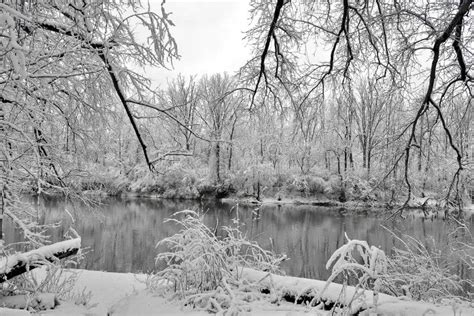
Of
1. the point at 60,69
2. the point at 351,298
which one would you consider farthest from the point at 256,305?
the point at 60,69

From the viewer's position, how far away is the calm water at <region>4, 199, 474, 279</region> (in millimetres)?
10875

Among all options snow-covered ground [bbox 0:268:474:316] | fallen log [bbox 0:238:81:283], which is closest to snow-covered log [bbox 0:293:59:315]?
snow-covered ground [bbox 0:268:474:316]

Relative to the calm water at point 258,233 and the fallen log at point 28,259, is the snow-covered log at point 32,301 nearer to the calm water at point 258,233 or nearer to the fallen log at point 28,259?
the fallen log at point 28,259

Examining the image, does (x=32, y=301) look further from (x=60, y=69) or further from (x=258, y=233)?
(x=258, y=233)

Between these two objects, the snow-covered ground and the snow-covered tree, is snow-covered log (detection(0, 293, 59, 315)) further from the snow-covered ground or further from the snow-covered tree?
the snow-covered tree

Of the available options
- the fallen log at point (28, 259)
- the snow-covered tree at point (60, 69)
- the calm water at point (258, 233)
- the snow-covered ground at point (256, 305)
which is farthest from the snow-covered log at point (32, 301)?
the calm water at point (258, 233)

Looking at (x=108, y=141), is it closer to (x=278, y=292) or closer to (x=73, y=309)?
(x=73, y=309)

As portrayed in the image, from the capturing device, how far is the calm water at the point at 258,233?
10.9 meters

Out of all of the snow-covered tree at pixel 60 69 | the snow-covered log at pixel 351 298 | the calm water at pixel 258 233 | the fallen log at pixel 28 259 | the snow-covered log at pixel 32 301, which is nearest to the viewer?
the snow-covered tree at pixel 60 69

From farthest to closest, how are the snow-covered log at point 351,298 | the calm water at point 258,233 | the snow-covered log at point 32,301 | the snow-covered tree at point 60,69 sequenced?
1. the calm water at point 258,233
2. the snow-covered log at point 32,301
3. the snow-covered log at point 351,298
4. the snow-covered tree at point 60,69

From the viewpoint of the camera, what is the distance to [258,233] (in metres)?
15.6

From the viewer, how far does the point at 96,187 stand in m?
5.79

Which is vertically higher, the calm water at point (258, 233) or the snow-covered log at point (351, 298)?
the snow-covered log at point (351, 298)

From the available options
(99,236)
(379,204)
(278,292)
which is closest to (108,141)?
(278,292)
